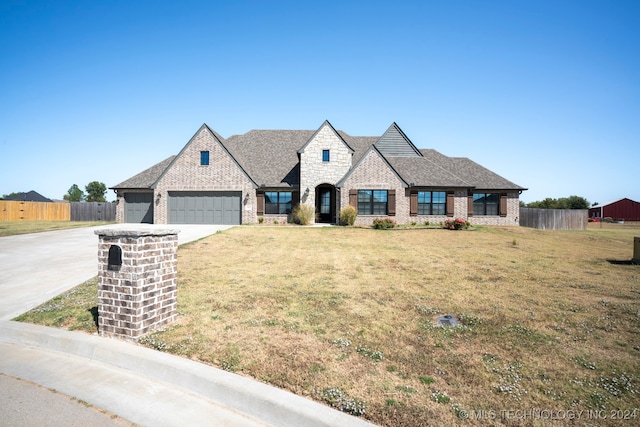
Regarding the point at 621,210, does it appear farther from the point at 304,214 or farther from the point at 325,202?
the point at 304,214

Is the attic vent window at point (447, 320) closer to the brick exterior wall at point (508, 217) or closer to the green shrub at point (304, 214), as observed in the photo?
the green shrub at point (304, 214)

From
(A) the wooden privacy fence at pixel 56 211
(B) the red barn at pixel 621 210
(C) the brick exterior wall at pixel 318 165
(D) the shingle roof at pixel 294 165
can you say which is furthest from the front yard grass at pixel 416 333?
(B) the red barn at pixel 621 210

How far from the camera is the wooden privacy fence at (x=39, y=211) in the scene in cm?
3569

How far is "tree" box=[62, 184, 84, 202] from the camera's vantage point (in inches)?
4751

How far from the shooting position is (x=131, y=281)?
5238mm

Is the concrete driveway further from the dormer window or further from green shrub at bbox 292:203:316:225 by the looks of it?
the dormer window

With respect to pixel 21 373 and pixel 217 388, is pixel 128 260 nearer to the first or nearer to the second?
pixel 21 373

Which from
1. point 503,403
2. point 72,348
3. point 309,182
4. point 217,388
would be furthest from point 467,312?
point 309,182

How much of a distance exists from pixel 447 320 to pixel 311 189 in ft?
66.8

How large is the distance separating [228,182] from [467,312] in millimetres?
21652

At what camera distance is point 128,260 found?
5.26 meters

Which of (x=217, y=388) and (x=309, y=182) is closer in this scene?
(x=217, y=388)

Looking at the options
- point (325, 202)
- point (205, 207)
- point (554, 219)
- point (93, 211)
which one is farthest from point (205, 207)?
point (554, 219)

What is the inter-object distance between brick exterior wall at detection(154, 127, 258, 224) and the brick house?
76mm
